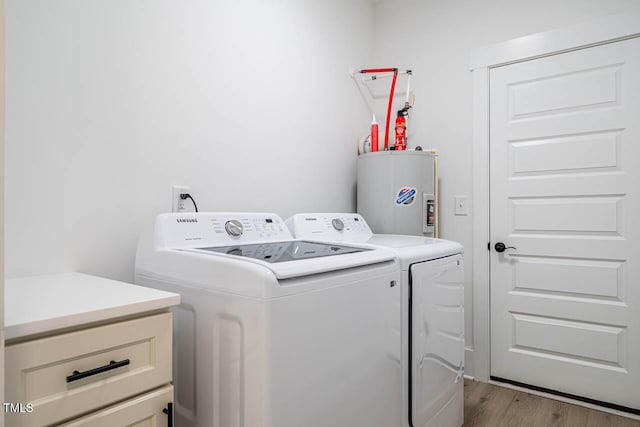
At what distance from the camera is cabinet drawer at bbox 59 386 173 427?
0.87 meters

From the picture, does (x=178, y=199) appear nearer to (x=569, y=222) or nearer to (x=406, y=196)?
(x=406, y=196)

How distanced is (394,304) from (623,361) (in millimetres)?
1543

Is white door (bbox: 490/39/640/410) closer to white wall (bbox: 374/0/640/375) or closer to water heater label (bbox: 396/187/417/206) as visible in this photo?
white wall (bbox: 374/0/640/375)

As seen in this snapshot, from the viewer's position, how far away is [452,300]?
5.65 feet

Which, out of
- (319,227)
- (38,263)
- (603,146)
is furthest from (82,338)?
(603,146)

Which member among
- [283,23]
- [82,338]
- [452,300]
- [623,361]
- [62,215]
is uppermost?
[283,23]

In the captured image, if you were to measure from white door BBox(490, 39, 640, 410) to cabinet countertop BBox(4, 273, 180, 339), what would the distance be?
2052 mm

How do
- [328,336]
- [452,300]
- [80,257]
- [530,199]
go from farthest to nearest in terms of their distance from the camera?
[530,199], [452,300], [80,257], [328,336]

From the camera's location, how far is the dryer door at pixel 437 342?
1490 millimetres

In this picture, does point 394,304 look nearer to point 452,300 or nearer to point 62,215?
A: point 452,300

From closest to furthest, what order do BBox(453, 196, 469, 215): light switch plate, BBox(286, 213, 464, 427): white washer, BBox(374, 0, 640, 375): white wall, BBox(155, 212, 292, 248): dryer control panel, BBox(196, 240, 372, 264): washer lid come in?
1. BBox(196, 240, 372, 264): washer lid
2. BBox(155, 212, 292, 248): dryer control panel
3. BBox(286, 213, 464, 427): white washer
4. BBox(374, 0, 640, 375): white wall
5. BBox(453, 196, 469, 215): light switch plate

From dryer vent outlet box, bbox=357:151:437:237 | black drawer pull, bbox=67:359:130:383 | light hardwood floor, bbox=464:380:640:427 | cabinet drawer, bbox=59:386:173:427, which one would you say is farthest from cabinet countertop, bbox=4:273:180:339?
light hardwood floor, bbox=464:380:640:427

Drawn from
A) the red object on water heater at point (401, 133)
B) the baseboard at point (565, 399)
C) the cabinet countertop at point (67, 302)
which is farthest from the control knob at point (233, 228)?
the baseboard at point (565, 399)

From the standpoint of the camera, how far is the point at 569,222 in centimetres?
217
